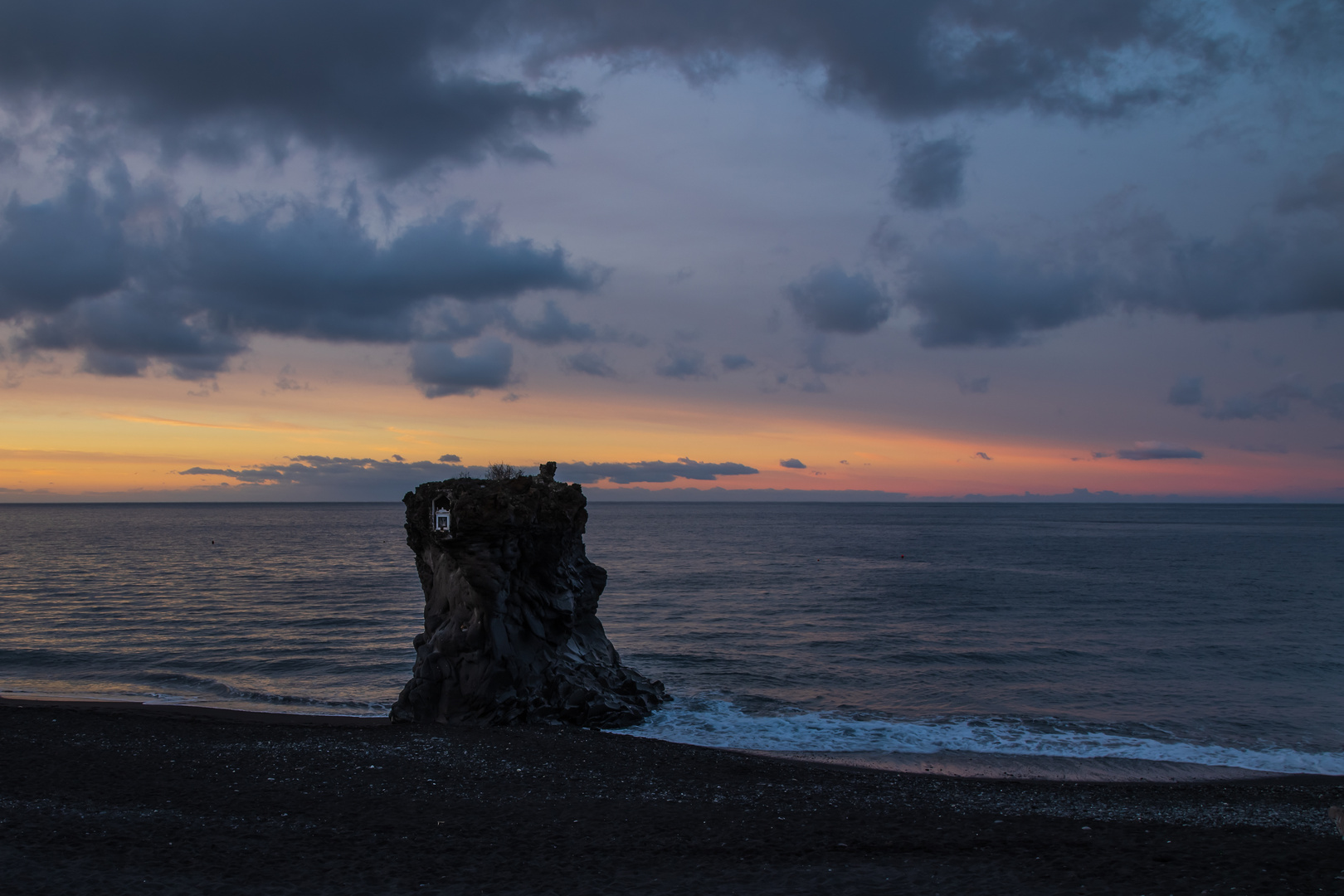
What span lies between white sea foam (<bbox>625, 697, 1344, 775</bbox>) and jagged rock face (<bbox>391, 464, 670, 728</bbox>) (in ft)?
7.58

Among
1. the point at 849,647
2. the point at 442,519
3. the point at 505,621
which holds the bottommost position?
the point at 849,647

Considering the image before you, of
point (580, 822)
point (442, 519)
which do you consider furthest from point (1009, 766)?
point (442, 519)

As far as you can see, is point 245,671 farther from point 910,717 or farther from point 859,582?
point 859,582

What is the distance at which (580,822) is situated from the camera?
14.3 meters

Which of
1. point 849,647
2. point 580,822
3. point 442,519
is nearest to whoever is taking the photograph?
point 580,822

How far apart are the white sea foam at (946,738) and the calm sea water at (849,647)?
0.10 meters

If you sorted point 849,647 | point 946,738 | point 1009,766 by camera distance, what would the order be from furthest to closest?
point 849,647, point 946,738, point 1009,766

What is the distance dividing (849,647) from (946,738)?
1352 centimetres

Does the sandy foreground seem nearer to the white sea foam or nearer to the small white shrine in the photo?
the white sea foam

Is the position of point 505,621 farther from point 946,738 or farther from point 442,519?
point 946,738

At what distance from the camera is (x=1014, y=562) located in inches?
3191

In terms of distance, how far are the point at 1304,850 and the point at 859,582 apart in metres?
51.2

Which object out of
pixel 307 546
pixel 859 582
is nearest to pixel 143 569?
pixel 307 546

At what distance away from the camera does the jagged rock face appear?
2352 cm
